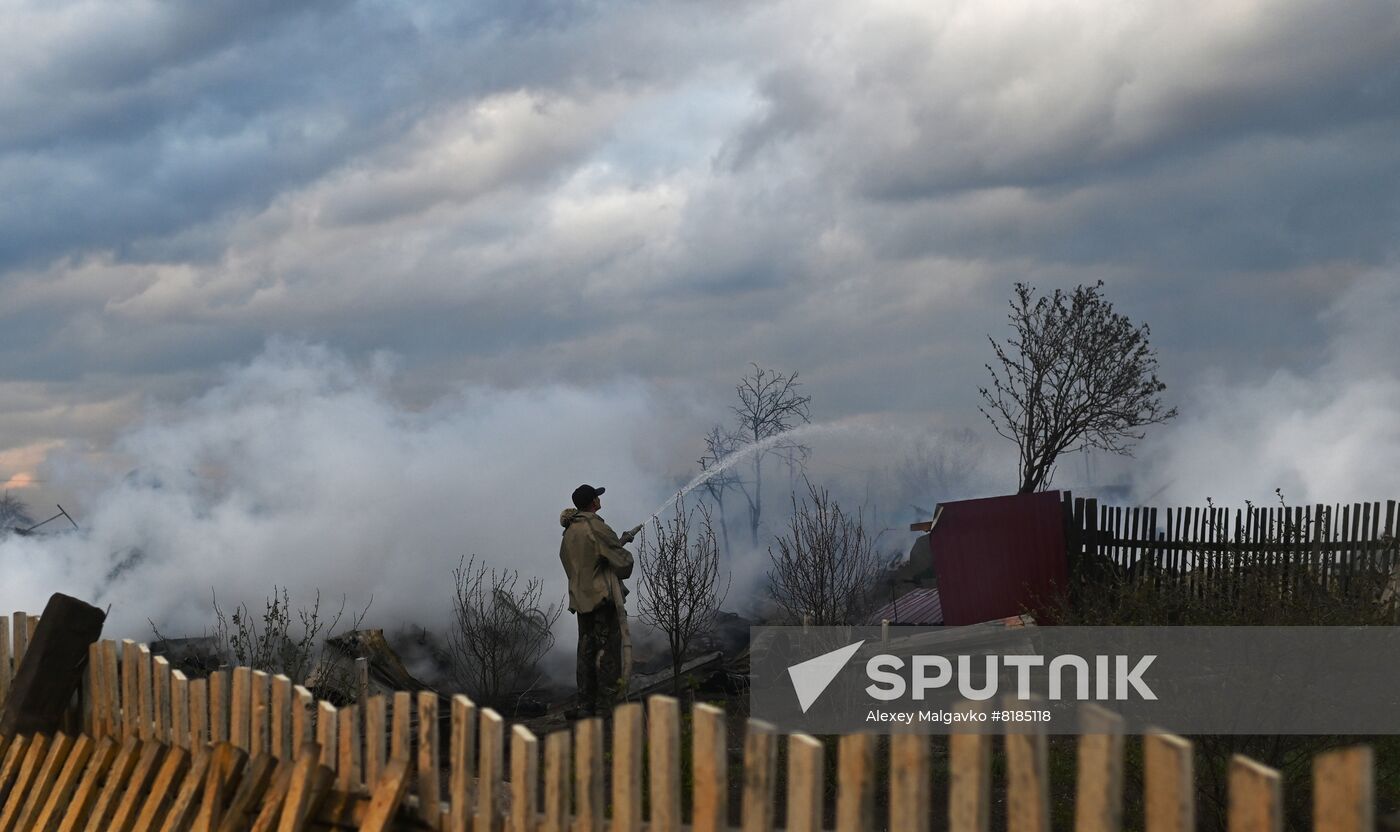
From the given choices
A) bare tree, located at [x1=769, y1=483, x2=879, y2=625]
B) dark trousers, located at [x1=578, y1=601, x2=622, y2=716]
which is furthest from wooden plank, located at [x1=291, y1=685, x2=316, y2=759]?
bare tree, located at [x1=769, y1=483, x2=879, y2=625]

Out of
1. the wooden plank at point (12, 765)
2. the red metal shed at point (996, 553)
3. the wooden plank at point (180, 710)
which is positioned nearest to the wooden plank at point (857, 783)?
the wooden plank at point (180, 710)

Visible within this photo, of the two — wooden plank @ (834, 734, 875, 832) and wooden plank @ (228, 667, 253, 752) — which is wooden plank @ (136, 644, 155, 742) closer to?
wooden plank @ (228, 667, 253, 752)

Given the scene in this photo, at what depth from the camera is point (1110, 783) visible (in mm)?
2625

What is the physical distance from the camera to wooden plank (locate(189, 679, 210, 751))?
5254 mm

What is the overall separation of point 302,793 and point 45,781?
1.90 m

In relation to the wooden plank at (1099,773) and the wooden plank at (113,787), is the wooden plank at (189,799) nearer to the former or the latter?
the wooden plank at (113,787)

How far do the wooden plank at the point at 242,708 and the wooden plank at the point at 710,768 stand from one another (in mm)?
2146

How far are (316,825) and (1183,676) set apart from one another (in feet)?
16.8

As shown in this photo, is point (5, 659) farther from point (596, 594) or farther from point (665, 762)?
point (596, 594)

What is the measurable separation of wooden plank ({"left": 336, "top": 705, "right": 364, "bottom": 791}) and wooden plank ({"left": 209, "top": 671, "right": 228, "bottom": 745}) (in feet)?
2.57

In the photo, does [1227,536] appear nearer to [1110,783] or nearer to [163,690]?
[163,690]

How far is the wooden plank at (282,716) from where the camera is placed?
190 inches

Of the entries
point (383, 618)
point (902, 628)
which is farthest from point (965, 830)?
point (383, 618)

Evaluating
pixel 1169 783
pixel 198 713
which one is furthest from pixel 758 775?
pixel 198 713
